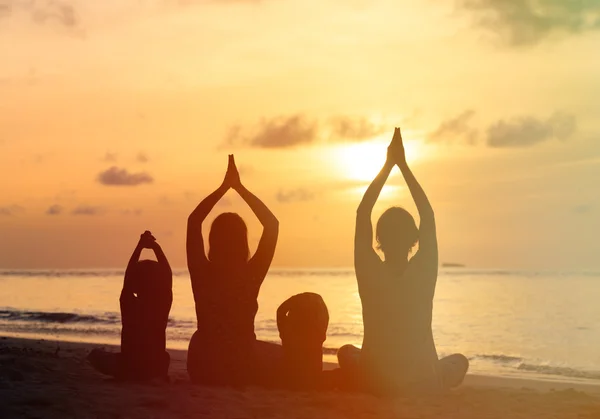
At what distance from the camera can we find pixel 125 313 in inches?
317

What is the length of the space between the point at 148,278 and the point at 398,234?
273cm

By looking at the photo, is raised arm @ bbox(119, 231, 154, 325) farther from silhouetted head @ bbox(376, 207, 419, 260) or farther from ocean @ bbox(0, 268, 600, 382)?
ocean @ bbox(0, 268, 600, 382)

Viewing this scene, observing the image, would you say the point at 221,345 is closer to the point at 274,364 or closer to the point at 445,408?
the point at 274,364

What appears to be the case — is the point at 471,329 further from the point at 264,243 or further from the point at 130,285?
the point at 130,285

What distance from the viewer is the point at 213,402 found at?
22.5 feet

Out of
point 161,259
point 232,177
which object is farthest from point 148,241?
point 232,177

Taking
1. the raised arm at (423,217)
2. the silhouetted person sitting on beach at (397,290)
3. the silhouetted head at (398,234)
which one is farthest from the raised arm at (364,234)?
the raised arm at (423,217)

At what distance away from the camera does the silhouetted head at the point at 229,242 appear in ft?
25.4

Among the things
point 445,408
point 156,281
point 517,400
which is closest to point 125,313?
point 156,281

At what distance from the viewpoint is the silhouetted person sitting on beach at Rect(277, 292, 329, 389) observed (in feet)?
25.2

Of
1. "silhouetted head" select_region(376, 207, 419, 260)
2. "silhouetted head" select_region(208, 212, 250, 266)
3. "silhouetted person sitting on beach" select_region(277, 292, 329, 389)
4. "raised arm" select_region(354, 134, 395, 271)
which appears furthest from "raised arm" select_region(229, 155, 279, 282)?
"silhouetted head" select_region(376, 207, 419, 260)

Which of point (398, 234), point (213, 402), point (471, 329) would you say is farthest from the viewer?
point (471, 329)

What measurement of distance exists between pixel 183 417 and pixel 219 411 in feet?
1.25

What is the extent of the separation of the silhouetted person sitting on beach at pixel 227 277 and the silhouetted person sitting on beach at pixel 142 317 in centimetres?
44
